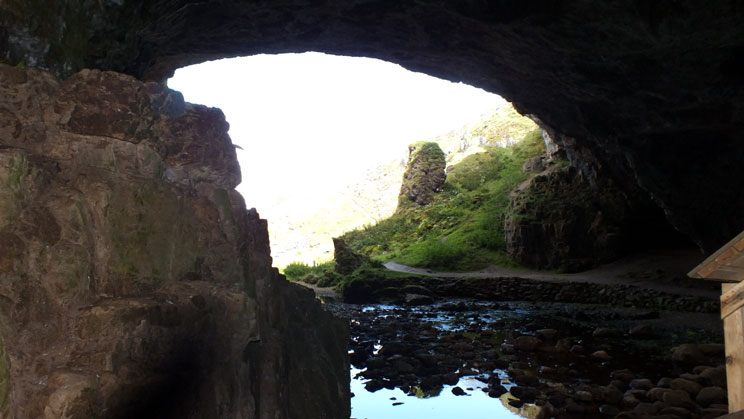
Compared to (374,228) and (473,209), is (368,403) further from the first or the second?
(374,228)

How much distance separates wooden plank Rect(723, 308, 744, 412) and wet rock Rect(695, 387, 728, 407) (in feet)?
13.9

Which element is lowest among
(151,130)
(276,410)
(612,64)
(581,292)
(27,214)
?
(581,292)

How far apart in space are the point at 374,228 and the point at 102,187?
42.2 meters

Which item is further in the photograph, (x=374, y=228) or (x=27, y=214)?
(x=374, y=228)

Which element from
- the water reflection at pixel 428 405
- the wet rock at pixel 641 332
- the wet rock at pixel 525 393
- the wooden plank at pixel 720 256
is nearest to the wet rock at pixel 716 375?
the wet rock at pixel 525 393

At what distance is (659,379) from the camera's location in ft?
28.6

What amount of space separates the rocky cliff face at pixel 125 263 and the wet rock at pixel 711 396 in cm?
621

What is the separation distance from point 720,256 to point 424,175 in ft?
143

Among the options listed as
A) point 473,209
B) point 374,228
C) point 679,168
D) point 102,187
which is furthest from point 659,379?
point 374,228

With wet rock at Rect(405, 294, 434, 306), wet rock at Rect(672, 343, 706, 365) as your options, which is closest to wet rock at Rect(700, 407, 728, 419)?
wet rock at Rect(672, 343, 706, 365)

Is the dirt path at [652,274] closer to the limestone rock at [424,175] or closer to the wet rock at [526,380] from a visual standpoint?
the wet rock at [526,380]

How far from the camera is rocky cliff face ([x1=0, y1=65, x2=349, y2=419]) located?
3.10 meters

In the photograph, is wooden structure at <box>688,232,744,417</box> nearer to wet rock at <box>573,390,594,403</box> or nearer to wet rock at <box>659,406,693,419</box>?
wet rock at <box>659,406,693,419</box>

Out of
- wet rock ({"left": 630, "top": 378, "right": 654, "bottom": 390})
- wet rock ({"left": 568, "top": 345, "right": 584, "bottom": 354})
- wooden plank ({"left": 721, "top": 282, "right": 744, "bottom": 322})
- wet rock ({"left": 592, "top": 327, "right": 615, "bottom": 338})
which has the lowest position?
wet rock ({"left": 592, "top": 327, "right": 615, "bottom": 338})
